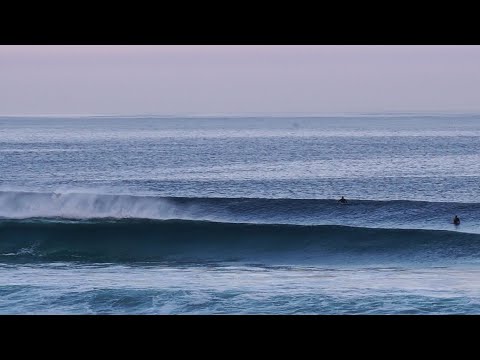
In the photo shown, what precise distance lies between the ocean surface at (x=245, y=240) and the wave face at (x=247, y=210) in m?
0.05

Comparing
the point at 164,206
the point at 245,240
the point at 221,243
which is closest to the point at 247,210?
the point at 164,206

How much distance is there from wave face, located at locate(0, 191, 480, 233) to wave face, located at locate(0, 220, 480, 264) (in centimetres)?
153

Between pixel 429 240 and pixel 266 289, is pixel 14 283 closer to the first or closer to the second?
pixel 266 289

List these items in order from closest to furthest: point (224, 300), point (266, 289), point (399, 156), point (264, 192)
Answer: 1. point (224, 300)
2. point (266, 289)
3. point (264, 192)
4. point (399, 156)

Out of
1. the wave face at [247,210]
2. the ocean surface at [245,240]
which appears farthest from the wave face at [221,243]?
the wave face at [247,210]

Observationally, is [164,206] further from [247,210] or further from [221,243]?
[221,243]

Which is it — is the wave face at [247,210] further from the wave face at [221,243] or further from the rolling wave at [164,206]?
the wave face at [221,243]

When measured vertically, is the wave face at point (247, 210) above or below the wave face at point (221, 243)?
above

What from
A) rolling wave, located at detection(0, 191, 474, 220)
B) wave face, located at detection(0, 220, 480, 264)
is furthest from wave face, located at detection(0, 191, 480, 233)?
wave face, located at detection(0, 220, 480, 264)

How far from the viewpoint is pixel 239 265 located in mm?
13711

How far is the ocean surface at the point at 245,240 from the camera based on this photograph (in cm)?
835

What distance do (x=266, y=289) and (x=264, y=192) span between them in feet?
48.7
